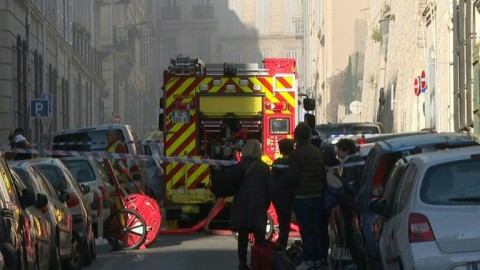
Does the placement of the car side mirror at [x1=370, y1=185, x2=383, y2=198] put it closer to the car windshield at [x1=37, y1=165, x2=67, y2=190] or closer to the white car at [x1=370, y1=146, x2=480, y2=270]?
the white car at [x1=370, y1=146, x2=480, y2=270]

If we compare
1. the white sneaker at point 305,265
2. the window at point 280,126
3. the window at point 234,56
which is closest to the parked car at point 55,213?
the white sneaker at point 305,265

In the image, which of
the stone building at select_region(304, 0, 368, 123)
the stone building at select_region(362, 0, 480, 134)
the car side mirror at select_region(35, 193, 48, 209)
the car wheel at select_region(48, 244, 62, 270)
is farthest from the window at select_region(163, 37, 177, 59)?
the car side mirror at select_region(35, 193, 48, 209)

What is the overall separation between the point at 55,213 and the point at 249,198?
235 centimetres

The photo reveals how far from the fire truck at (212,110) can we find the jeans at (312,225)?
315 inches

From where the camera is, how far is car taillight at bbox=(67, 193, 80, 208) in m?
18.5

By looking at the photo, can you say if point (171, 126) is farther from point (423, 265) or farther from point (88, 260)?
point (423, 265)

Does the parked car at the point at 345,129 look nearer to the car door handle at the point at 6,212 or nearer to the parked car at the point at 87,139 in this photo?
the parked car at the point at 87,139

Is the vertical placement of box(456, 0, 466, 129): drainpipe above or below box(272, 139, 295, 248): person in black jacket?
above

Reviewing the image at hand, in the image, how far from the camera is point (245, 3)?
12188cm

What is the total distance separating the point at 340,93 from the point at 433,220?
61.9 m

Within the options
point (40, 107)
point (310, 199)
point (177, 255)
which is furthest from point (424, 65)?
point (310, 199)

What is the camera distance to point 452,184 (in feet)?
37.5

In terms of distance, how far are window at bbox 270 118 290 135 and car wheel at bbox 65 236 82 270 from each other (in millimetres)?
6927

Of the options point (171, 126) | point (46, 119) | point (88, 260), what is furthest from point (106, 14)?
point (88, 260)
